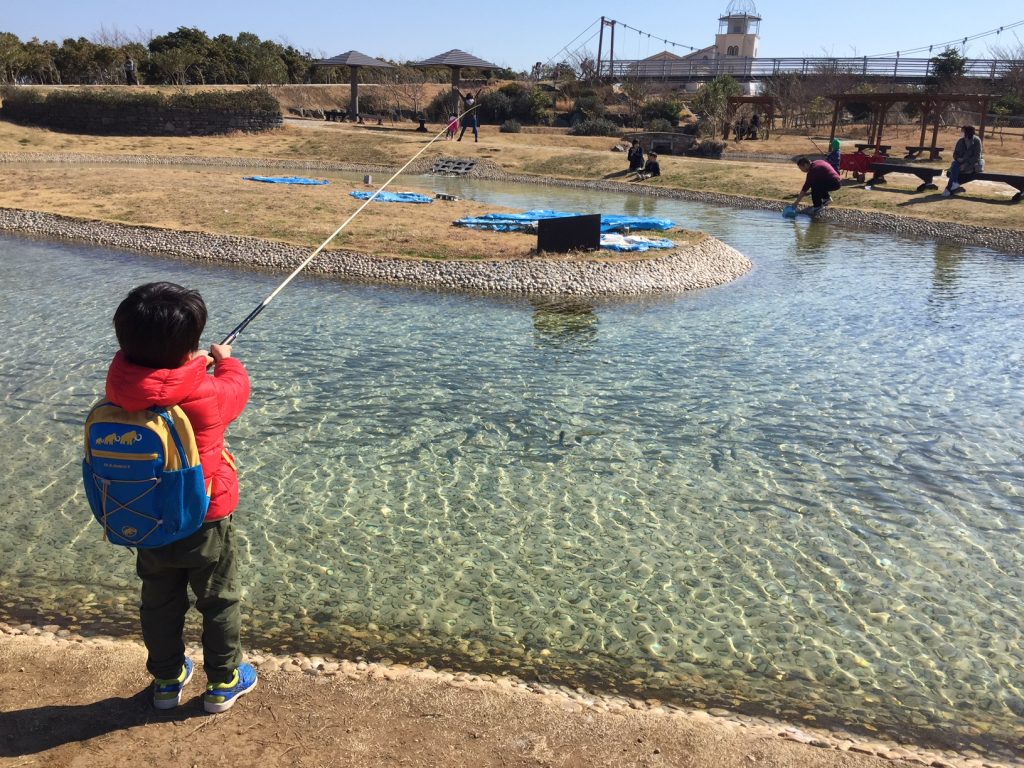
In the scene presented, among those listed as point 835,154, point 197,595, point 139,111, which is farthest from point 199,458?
point 139,111

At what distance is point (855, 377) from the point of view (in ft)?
32.0

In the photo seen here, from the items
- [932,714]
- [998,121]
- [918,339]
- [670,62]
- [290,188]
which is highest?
[670,62]

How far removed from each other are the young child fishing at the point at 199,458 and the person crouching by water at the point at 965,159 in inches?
973

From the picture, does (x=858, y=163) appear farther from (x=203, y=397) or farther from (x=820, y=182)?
(x=203, y=397)

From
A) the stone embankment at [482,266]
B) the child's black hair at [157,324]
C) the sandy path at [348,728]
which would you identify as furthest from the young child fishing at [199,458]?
the stone embankment at [482,266]

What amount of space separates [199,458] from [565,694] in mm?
2265

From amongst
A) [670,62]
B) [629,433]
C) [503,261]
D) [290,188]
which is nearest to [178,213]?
[290,188]

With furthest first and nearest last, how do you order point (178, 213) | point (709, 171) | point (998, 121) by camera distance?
point (998, 121)
point (709, 171)
point (178, 213)

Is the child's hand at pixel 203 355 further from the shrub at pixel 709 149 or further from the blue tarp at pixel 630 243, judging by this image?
the shrub at pixel 709 149

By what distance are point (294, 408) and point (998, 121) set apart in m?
45.4

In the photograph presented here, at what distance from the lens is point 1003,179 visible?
75.2 feet

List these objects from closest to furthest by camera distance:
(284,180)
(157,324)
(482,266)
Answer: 1. (157,324)
2. (482,266)
3. (284,180)

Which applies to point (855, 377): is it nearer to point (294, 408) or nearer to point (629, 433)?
point (629, 433)

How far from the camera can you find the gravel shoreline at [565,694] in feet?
12.6
